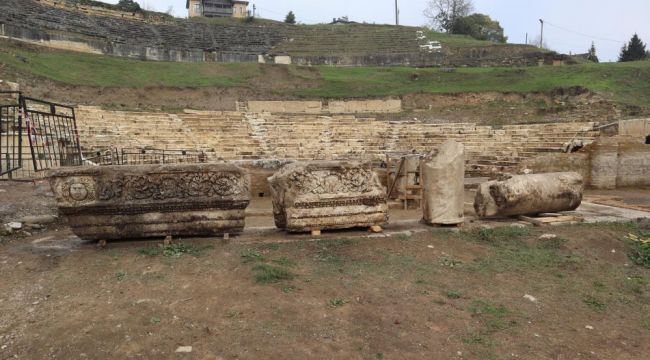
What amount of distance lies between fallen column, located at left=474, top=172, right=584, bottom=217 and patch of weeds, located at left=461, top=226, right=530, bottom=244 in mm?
735

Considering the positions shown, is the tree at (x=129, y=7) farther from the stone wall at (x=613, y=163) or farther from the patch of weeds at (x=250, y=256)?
the patch of weeds at (x=250, y=256)

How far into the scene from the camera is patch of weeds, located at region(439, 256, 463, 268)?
4895mm

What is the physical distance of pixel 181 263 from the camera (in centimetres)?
448

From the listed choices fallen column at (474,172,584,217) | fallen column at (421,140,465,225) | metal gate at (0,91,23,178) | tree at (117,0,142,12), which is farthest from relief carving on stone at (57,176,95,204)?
tree at (117,0,142,12)

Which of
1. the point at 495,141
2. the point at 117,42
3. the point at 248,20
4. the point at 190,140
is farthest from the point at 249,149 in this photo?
the point at 248,20

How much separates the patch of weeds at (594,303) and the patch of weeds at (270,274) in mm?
2822

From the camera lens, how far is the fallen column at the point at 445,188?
20.4ft

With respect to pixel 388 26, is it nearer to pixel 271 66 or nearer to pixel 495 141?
pixel 271 66

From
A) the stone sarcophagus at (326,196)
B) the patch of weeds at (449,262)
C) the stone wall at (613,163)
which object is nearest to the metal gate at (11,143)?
the stone sarcophagus at (326,196)

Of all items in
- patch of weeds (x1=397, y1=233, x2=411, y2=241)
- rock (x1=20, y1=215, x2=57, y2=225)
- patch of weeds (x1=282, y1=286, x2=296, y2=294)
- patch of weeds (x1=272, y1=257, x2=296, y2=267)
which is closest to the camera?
patch of weeds (x1=282, y1=286, x2=296, y2=294)

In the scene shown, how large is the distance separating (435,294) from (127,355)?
8.72 ft

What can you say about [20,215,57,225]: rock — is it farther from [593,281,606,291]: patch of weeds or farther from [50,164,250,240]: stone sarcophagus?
[593,281,606,291]: patch of weeds

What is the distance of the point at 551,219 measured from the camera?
22.3ft

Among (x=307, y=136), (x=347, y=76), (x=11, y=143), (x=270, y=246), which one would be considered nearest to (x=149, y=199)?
(x=270, y=246)
